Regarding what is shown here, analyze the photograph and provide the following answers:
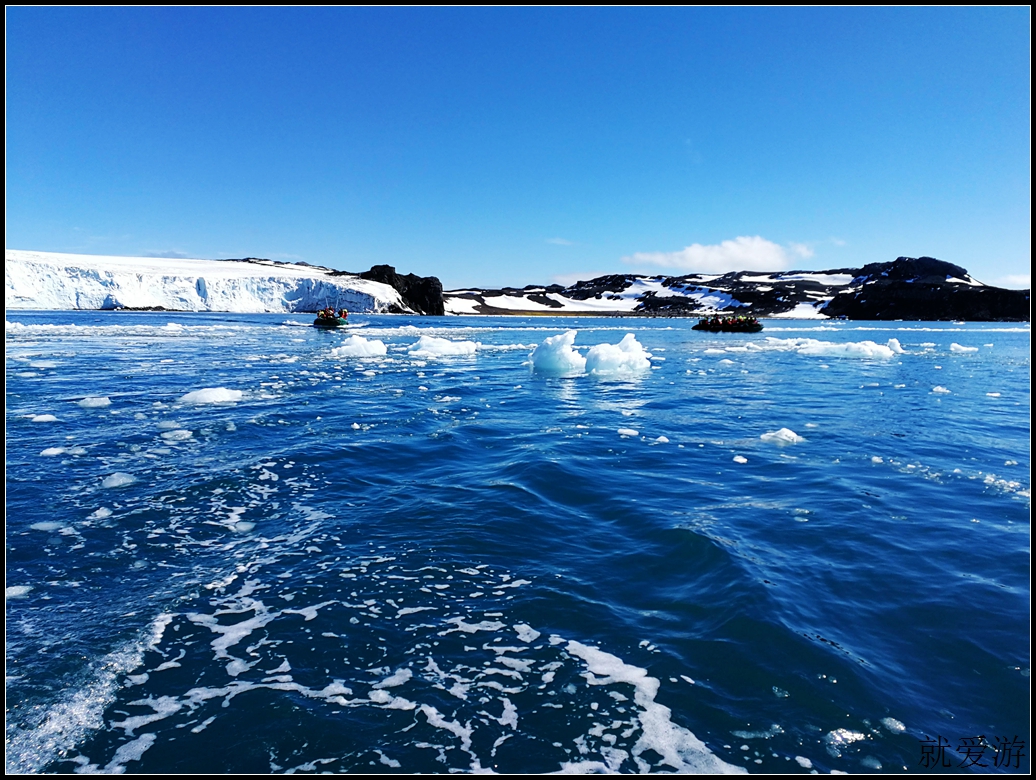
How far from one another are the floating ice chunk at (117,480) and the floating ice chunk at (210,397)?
629cm

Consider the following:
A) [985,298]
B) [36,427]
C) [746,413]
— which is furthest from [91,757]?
[985,298]

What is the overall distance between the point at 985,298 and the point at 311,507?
420 feet

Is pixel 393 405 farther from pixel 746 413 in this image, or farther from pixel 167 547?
pixel 746 413

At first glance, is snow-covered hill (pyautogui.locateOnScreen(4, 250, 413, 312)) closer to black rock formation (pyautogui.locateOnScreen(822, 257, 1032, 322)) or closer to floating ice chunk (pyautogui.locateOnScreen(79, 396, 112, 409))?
floating ice chunk (pyautogui.locateOnScreen(79, 396, 112, 409))

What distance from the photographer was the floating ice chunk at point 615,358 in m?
22.2

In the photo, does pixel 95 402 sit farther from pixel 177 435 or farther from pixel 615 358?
pixel 615 358

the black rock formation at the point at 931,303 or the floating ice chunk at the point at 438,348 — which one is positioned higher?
the black rock formation at the point at 931,303

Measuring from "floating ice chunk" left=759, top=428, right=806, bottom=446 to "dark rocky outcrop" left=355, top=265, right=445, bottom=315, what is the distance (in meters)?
95.0

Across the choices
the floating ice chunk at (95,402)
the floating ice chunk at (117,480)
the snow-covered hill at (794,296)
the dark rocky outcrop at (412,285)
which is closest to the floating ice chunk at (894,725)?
the floating ice chunk at (117,480)

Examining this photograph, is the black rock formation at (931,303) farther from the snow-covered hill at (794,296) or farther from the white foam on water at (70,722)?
the white foam on water at (70,722)

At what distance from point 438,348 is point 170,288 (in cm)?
6636

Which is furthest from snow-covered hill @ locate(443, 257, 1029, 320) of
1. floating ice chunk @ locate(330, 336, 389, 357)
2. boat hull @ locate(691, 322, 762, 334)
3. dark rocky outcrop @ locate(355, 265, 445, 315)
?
floating ice chunk @ locate(330, 336, 389, 357)

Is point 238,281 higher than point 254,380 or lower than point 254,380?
higher

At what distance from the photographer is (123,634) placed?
13.8ft
